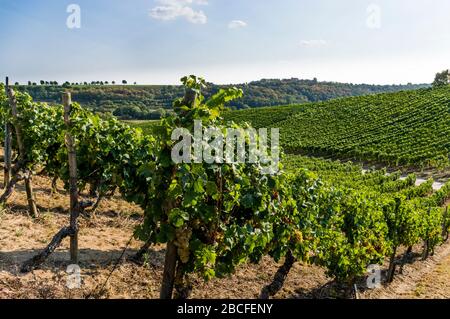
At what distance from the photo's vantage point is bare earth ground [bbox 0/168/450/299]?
623cm

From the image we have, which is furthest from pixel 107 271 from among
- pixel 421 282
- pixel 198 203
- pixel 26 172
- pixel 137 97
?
pixel 137 97

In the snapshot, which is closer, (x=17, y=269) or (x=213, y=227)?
(x=213, y=227)

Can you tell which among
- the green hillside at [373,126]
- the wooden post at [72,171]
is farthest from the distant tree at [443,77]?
the wooden post at [72,171]

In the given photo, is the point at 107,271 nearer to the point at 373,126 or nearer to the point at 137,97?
the point at 373,126

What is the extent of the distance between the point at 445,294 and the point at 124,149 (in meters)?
9.19

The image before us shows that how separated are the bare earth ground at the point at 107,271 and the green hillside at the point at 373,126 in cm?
2942

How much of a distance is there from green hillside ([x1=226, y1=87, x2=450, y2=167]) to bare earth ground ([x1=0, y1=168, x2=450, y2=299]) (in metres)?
29.4

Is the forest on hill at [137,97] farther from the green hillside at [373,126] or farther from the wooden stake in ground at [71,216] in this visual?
the wooden stake in ground at [71,216]

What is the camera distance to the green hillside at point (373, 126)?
40.4 m

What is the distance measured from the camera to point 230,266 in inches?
217

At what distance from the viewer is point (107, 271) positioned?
6.97 meters
